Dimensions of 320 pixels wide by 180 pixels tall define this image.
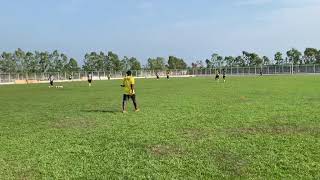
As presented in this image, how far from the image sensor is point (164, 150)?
12633mm

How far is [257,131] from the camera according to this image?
14.9m

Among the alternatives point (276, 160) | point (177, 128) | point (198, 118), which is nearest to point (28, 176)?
point (276, 160)

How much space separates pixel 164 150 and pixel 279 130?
432cm

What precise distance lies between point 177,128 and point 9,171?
21.5 ft

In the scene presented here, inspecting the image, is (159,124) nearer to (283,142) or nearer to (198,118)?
(198,118)

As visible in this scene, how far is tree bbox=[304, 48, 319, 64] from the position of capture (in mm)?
157000

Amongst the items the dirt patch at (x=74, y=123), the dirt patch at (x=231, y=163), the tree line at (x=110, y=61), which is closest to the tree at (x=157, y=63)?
the tree line at (x=110, y=61)

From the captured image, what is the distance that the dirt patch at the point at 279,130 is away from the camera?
14.6 m

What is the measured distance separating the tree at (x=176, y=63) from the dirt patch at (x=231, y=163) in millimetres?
160572

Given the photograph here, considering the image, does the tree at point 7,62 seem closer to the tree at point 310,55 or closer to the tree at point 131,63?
the tree at point 131,63

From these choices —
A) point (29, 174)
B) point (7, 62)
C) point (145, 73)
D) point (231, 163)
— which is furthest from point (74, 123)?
point (145, 73)

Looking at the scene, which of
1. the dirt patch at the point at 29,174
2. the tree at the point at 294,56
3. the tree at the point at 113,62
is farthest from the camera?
the tree at the point at 294,56

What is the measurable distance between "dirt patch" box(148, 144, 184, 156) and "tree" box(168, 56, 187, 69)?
159387mm

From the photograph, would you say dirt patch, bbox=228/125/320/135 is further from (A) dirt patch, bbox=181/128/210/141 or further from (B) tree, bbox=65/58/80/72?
(B) tree, bbox=65/58/80/72
